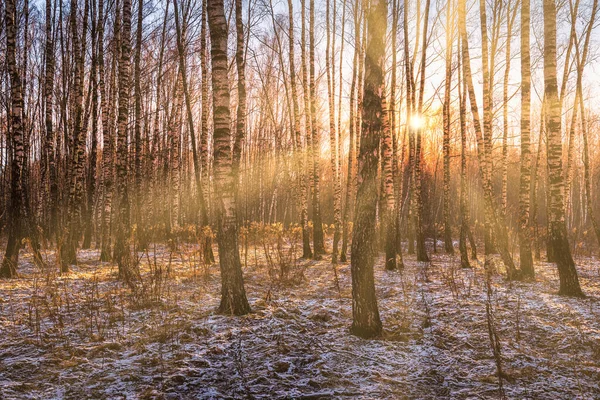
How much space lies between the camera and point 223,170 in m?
4.62

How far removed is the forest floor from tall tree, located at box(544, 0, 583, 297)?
0.44 metres

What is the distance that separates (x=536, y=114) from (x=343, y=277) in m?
23.1

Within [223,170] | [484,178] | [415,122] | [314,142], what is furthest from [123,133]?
[484,178]

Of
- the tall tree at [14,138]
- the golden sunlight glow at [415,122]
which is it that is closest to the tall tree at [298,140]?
the golden sunlight glow at [415,122]

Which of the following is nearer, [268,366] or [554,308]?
[268,366]

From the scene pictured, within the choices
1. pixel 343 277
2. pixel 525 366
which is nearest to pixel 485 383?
pixel 525 366

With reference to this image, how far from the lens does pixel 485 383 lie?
311 cm

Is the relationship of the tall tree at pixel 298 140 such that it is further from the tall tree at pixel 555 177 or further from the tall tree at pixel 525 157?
the tall tree at pixel 555 177

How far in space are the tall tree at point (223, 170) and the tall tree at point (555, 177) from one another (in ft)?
17.8

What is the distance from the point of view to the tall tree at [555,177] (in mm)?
5742

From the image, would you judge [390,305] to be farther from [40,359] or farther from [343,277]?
[40,359]

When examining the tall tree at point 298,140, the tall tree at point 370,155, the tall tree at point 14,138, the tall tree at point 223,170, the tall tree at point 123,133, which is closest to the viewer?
the tall tree at point 370,155

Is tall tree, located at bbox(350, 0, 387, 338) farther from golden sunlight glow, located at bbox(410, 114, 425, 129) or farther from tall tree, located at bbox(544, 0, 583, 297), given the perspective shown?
golden sunlight glow, located at bbox(410, 114, 425, 129)

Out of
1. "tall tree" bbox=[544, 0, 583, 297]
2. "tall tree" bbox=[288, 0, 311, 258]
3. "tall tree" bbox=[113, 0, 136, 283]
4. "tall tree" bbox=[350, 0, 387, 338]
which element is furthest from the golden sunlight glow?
"tall tree" bbox=[113, 0, 136, 283]
